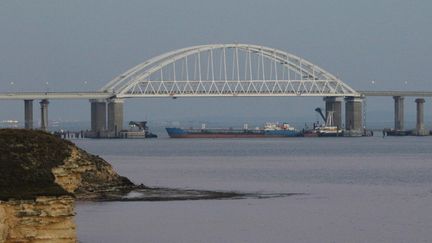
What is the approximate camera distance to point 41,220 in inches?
1080

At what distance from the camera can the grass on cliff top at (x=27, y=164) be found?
27812 millimetres

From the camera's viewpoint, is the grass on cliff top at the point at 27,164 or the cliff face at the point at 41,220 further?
the grass on cliff top at the point at 27,164

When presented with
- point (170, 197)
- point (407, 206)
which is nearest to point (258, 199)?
point (170, 197)

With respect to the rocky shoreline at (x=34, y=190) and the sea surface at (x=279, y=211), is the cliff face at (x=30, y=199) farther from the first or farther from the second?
the sea surface at (x=279, y=211)

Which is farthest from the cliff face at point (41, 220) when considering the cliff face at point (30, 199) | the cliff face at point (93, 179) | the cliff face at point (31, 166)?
the cliff face at point (93, 179)

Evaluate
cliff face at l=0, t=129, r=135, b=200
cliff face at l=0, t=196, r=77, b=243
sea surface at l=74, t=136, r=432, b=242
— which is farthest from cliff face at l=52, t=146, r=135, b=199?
cliff face at l=0, t=196, r=77, b=243

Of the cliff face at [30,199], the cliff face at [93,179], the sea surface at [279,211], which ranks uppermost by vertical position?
the cliff face at [30,199]

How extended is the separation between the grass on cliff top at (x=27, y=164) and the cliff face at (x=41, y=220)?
199 millimetres

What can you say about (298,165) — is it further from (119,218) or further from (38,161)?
(38,161)

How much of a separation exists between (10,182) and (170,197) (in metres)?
33.7

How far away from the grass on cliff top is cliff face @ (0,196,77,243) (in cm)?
20

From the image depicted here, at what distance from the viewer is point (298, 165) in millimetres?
106812

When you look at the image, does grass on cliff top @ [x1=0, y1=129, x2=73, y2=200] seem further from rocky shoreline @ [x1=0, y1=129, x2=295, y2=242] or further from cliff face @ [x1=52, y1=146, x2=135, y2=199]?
cliff face @ [x1=52, y1=146, x2=135, y2=199]

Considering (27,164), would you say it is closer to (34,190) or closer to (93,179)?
(34,190)
